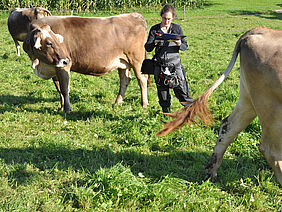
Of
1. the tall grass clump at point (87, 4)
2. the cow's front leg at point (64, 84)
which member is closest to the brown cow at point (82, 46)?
the cow's front leg at point (64, 84)

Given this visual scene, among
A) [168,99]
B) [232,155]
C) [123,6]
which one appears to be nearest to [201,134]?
[232,155]

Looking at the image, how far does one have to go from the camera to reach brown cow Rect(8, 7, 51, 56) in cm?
675

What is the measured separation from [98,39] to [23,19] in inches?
104

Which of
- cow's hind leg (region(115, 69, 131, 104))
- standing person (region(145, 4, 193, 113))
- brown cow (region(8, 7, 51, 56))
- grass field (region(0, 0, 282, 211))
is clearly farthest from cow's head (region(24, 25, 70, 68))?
standing person (region(145, 4, 193, 113))

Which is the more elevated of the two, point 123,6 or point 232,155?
point 123,6

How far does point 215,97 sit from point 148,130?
2.28m

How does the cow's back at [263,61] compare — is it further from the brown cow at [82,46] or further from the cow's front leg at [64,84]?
the cow's front leg at [64,84]

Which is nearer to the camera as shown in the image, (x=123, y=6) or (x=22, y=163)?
(x=22, y=163)

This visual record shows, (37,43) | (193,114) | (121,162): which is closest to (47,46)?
(37,43)

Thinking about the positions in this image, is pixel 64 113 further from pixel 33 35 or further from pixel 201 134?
pixel 201 134

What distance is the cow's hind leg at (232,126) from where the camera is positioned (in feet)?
11.0

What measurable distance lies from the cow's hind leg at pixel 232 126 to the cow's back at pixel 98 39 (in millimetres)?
3095

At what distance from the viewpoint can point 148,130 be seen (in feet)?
16.3

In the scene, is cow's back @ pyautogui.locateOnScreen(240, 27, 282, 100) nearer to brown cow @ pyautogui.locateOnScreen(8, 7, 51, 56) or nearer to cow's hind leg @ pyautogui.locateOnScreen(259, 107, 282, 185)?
cow's hind leg @ pyautogui.locateOnScreen(259, 107, 282, 185)
